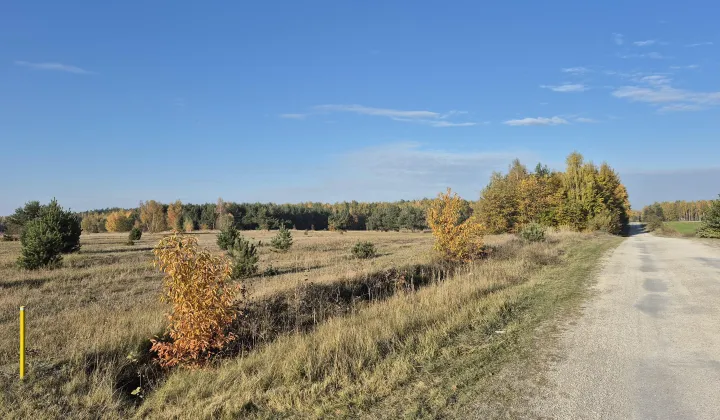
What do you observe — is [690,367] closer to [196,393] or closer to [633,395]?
[633,395]

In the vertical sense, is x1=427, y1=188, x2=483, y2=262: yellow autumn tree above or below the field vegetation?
above

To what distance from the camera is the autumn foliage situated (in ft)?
19.9

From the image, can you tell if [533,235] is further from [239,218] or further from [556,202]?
[239,218]

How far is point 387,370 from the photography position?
542 centimetres

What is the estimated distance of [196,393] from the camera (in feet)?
16.9

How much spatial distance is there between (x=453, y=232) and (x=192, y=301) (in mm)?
12857

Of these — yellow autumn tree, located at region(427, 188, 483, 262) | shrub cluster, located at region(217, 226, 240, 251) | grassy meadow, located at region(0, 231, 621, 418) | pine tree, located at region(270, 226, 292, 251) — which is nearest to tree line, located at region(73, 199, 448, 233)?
pine tree, located at region(270, 226, 292, 251)

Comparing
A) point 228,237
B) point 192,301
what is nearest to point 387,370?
point 192,301

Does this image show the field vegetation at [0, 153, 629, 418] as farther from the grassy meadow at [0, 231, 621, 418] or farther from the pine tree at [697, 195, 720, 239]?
the pine tree at [697, 195, 720, 239]

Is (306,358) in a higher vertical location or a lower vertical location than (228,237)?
lower

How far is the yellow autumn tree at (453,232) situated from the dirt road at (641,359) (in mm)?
6886

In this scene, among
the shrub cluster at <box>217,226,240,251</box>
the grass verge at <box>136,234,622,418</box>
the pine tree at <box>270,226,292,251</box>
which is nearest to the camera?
the grass verge at <box>136,234,622,418</box>

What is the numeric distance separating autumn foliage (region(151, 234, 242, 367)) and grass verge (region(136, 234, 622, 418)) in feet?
1.20

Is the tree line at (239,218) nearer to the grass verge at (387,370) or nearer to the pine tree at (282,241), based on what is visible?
the pine tree at (282,241)
